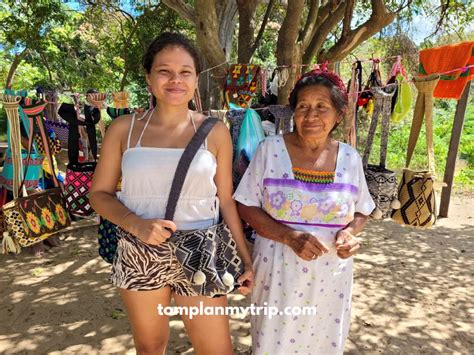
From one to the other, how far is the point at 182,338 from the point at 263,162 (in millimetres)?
1823

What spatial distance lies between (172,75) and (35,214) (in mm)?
2034

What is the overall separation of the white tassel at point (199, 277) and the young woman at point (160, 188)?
111 mm

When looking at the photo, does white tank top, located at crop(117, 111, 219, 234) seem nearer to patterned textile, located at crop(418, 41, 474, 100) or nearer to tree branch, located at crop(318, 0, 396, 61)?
patterned textile, located at crop(418, 41, 474, 100)

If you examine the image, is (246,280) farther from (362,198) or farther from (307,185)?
(362,198)

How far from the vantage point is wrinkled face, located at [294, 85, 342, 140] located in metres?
1.63

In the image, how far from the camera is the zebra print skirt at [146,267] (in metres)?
1.46

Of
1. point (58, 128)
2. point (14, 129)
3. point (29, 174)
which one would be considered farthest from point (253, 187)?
point (58, 128)

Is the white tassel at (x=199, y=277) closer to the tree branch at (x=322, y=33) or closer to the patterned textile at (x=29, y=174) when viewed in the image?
the patterned textile at (x=29, y=174)

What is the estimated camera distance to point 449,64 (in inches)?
105

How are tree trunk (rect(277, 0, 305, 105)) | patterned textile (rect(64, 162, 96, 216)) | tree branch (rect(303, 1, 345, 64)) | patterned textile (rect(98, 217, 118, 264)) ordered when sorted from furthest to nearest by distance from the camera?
tree branch (rect(303, 1, 345, 64)), tree trunk (rect(277, 0, 305, 105)), patterned textile (rect(64, 162, 96, 216)), patterned textile (rect(98, 217, 118, 264))

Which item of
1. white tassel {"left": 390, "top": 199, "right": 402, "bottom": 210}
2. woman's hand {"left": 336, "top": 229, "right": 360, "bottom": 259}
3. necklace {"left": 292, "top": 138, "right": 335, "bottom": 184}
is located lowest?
woman's hand {"left": 336, "top": 229, "right": 360, "bottom": 259}

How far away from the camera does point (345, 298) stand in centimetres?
176

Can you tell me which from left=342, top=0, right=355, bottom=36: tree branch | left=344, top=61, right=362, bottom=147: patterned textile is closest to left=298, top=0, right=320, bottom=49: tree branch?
left=342, top=0, right=355, bottom=36: tree branch

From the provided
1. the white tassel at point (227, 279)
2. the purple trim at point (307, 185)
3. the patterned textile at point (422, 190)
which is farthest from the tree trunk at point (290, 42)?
the white tassel at point (227, 279)
